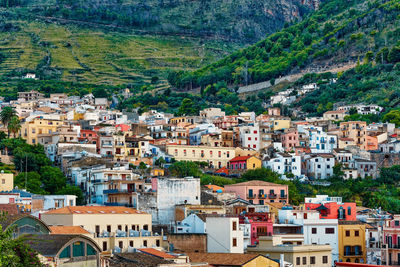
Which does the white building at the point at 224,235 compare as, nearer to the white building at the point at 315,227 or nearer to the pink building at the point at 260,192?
the white building at the point at 315,227

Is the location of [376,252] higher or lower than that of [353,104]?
lower

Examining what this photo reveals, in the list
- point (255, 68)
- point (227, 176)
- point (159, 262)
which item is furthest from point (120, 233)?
point (255, 68)

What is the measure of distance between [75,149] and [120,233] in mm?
38724

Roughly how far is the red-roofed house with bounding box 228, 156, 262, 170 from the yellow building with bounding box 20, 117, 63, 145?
20.4 meters

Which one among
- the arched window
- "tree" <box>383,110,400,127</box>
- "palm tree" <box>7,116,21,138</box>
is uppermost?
"tree" <box>383,110,400,127</box>

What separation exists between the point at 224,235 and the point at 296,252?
4.38m

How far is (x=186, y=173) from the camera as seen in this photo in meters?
83.4

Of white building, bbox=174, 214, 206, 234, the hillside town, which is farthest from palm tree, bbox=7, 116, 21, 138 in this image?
white building, bbox=174, 214, 206, 234

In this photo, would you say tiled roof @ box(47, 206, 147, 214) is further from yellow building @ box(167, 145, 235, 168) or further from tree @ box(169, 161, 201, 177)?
yellow building @ box(167, 145, 235, 168)

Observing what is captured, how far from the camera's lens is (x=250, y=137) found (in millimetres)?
103688

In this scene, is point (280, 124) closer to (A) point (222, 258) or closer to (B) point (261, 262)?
(B) point (261, 262)

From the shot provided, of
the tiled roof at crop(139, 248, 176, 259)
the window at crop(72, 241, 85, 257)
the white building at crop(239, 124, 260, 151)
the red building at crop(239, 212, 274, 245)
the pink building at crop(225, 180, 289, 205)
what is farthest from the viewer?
the white building at crop(239, 124, 260, 151)

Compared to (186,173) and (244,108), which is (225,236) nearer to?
(186,173)

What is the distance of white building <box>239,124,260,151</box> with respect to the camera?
10350 cm
